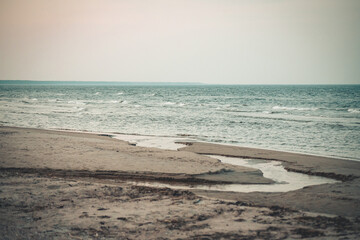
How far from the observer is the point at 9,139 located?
60.1ft

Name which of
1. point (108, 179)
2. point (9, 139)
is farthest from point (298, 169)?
point (9, 139)

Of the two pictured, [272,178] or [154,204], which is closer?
[154,204]

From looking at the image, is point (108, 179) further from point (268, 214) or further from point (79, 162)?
point (268, 214)

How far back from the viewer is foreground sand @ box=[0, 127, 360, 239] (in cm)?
682

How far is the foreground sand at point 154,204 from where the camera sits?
6816 millimetres

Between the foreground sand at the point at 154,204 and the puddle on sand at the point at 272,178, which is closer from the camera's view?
the foreground sand at the point at 154,204

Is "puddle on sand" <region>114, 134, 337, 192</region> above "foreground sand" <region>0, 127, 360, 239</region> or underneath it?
underneath

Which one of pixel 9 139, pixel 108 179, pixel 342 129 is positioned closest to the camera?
pixel 108 179

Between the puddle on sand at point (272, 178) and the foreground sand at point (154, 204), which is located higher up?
the foreground sand at point (154, 204)

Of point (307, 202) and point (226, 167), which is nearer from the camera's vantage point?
point (307, 202)

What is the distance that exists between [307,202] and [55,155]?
10.8m

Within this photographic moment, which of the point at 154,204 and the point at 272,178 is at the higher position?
the point at 154,204

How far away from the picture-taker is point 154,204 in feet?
28.1

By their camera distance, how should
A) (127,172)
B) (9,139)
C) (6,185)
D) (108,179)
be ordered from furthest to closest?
1. (9,139)
2. (127,172)
3. (108,179)
4. (6,185)
